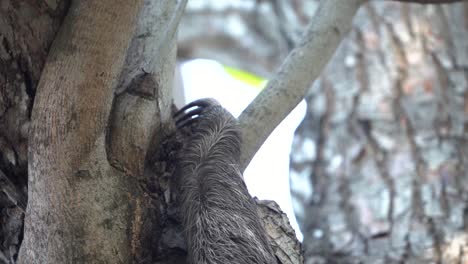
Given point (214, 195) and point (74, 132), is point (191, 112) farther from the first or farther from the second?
point (74, 132)

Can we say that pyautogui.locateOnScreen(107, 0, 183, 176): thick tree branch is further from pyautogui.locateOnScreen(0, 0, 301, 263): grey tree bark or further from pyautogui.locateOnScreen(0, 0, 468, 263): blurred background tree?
pyautogui.locateOnScreen(0, 0, 468, 263): blurred background tree

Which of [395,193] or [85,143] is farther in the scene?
[395,193]

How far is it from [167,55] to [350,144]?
222 centimetres

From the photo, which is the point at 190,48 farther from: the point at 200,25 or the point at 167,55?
the point at 167,55

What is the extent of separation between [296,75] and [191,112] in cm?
33

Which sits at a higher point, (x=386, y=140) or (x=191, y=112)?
(x=386, y=140)

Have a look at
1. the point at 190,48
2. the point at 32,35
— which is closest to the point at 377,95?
the point at 190,48

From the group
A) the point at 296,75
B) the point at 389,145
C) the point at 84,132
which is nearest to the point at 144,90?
the point at 84,132

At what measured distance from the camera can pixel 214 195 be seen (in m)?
2.61

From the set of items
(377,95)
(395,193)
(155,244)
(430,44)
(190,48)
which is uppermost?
(190,48)

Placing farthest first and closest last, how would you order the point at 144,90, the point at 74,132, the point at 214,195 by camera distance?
the point at 214,195
the point at 144,90
the point at 74,132

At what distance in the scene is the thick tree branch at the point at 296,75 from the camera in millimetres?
2686

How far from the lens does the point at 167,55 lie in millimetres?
2465

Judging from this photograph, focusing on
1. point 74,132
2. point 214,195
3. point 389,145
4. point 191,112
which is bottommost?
point 74,132
